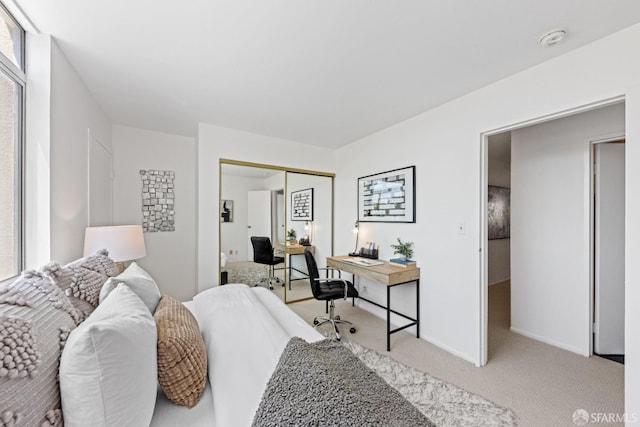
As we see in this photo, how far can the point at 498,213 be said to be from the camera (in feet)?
15.7

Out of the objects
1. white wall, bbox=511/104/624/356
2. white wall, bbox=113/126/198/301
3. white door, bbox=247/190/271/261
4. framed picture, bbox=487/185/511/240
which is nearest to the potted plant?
white wall, bbox=511/104/624/356

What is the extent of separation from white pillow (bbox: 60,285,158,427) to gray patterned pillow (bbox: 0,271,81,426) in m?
0.03

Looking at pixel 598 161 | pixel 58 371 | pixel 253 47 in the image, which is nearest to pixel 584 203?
pixel 598 161

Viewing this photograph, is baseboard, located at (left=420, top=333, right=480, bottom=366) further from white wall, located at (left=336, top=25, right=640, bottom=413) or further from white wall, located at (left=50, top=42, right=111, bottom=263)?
white wall, located at (left=50, top=42, right=111, bottom=263)

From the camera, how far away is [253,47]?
1.70m

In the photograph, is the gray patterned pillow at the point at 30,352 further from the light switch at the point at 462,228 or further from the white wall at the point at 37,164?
the light switch at the point at 462,228

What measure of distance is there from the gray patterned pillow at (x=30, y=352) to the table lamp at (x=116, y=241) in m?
1.32

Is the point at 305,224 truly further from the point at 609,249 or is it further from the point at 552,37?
the point at 609,249

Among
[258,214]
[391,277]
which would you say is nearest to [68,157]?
[258,214]

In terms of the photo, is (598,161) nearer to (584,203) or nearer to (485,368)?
(584,203)

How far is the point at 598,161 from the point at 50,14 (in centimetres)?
447

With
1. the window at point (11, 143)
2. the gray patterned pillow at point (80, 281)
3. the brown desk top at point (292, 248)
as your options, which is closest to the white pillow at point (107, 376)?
the gray patterned pillow at point (80, 281)

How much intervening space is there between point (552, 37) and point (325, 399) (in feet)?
7.82

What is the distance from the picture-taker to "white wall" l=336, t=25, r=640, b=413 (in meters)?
1.48
